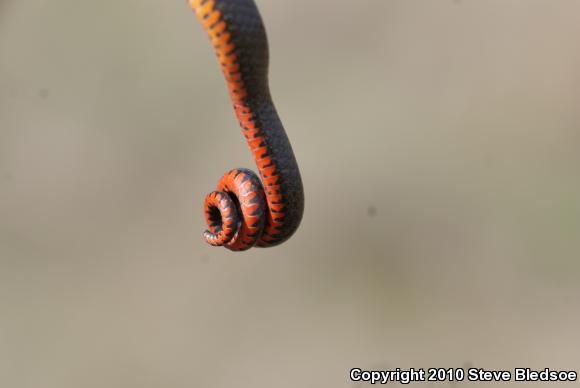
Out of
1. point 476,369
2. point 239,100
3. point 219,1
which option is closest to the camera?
point 219,1

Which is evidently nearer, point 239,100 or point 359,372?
point 239,100

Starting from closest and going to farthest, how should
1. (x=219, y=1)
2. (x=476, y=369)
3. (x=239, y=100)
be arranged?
(x=219, y=1)
(x=239, y=100)
(x=476, y=369)

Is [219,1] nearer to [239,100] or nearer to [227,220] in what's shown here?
[239,100]

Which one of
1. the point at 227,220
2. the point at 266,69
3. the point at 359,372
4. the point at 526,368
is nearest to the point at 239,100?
the point at 266,69

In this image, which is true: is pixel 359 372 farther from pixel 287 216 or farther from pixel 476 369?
pixel 287 216

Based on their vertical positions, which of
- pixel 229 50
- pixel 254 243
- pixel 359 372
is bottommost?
pixel 254 243

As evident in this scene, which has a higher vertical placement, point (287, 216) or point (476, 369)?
point (476, 369)
